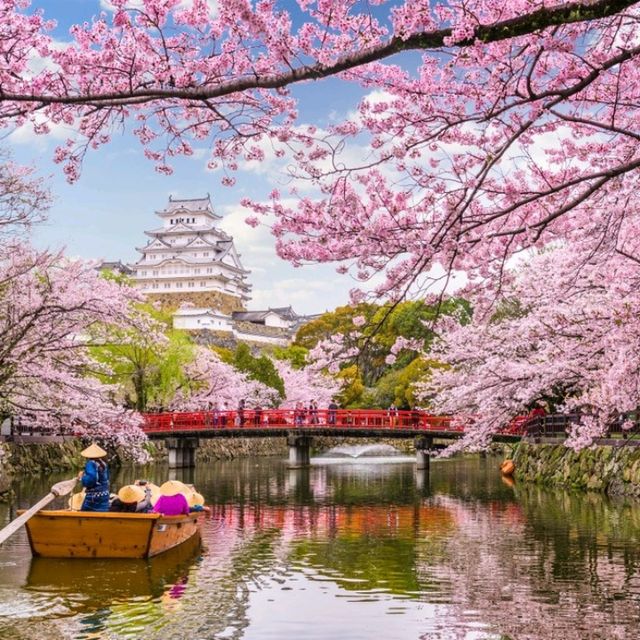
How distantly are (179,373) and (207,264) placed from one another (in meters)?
42.1

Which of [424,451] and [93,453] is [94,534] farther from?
[424,451]

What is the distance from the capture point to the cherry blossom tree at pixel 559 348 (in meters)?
12.9

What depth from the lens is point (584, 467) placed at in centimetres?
2416

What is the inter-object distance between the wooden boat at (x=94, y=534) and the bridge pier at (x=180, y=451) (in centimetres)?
2441

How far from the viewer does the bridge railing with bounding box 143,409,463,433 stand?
35781 mm

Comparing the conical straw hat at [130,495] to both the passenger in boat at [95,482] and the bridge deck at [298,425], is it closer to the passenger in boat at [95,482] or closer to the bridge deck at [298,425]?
the passenger in boat at [95,482]

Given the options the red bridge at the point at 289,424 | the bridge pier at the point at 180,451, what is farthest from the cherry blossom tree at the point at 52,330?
the bridge pier at the point at 180,451

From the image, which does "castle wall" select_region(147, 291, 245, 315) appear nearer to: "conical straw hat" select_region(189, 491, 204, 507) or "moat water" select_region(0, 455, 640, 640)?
"moat water" select_region(0, 455, 640, 640)

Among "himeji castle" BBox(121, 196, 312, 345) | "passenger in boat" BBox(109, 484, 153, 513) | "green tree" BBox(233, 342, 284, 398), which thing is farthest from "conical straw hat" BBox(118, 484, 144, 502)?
"himeji castle" BBox(121, 196, 312, 345)

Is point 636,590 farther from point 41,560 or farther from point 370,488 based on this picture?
point 370,488

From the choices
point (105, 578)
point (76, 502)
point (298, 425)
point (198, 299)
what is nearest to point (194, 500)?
point (76, 502)

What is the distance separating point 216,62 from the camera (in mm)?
6719

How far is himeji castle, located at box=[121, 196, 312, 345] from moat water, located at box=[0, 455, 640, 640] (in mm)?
59905

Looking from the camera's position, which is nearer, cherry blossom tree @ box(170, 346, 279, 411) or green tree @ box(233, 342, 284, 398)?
cherry blossom tree @ box(170, 346, 279, 411)
